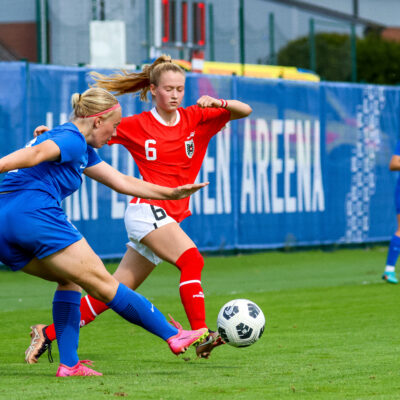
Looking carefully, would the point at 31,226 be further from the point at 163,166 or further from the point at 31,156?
the point at 163,166

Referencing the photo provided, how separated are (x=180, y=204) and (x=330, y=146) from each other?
1114 cm

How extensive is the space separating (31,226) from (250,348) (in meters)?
2.47

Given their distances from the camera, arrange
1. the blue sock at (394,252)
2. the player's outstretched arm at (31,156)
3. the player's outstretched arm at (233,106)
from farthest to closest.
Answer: the blue sock at (394,252)
the player's outstretched arm at (233,106)
the player's outstretched arm at (31,156)

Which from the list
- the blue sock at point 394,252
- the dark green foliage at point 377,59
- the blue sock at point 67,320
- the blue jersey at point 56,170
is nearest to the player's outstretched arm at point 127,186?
the blue jersey at point 56,170

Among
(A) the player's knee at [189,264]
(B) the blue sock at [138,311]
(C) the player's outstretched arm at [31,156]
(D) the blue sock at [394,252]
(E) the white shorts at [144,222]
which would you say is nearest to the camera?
(C) the player's outstretched arm at [31,156]

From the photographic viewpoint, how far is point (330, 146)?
1841 centimetres

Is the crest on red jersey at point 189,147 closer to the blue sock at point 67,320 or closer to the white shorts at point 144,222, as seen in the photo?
the white shorts at point 144,222

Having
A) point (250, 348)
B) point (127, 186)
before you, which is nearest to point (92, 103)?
point (127, 186)

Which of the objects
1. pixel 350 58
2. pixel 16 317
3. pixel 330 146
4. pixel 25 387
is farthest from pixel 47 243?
pixel 350 58

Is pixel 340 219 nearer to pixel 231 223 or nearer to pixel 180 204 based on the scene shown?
pixel 231 223

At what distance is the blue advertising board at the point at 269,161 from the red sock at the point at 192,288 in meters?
7.12

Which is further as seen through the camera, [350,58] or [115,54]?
[350,58]

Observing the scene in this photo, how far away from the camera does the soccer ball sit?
269 inches

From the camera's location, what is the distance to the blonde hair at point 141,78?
7.62 m
